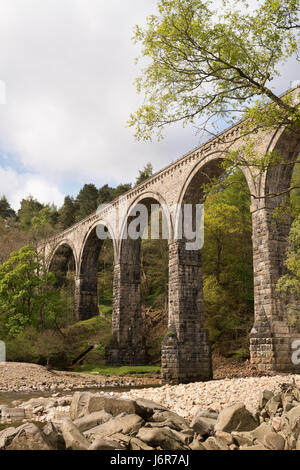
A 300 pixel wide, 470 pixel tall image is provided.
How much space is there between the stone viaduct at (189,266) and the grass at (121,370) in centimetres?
118

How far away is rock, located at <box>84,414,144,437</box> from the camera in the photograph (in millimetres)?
5812

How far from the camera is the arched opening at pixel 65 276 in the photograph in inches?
1184

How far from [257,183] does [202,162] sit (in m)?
4.38

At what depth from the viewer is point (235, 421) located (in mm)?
6410

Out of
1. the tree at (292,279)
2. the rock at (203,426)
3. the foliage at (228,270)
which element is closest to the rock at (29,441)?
the rock at (203,426)

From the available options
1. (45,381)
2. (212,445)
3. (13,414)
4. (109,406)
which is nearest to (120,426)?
(109,406)

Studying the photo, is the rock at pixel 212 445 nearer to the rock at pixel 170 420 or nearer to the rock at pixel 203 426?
the rock at pixel 203 426

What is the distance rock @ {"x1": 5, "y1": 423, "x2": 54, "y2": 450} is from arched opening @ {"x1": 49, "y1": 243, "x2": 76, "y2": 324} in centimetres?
2126

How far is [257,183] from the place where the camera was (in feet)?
51.0

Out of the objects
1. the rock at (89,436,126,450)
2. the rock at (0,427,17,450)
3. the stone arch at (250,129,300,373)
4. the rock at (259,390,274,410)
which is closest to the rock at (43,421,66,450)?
the rock at (0,427,17,450)

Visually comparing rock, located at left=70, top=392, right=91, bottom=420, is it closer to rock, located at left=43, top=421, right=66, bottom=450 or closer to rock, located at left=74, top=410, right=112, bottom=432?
rock, located at left=74, top=410, right=112, bottom=432

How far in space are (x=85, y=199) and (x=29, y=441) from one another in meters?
48.6

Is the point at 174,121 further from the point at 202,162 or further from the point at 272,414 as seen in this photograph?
the point at 202,162
